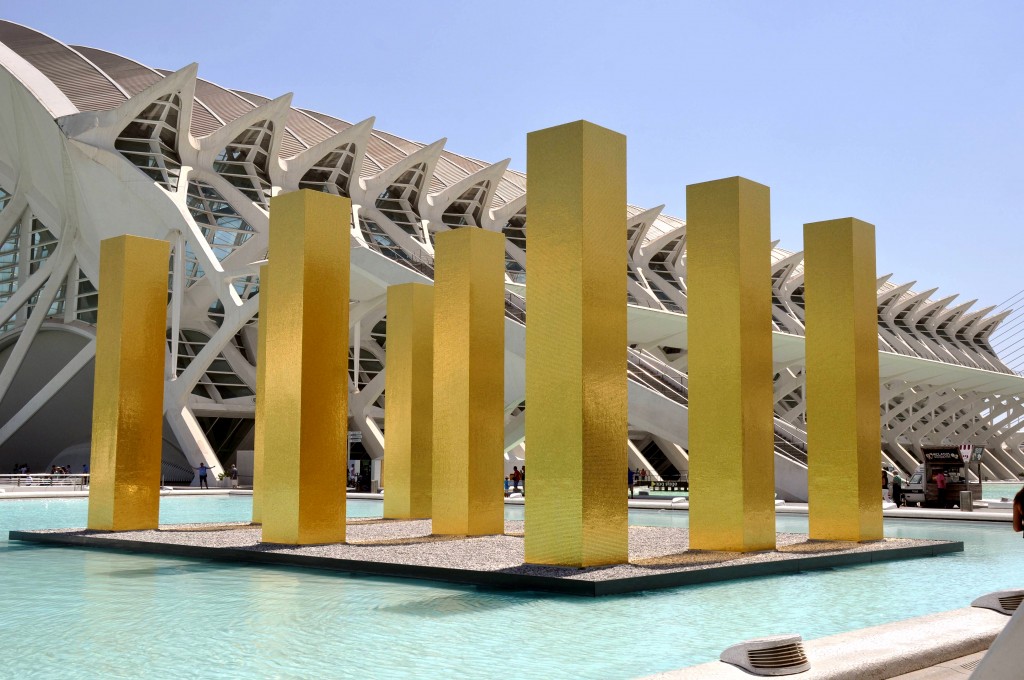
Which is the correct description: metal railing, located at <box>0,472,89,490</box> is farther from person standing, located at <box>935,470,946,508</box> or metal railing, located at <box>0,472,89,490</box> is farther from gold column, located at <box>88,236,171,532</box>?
person standing, located at <box>935,470,946,508</box>

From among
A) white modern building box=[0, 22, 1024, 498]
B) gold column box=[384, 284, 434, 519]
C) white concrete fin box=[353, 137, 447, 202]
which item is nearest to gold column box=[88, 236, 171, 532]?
gold column box=[384, 284, 434, 519]

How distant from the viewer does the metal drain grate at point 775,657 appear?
185 inches

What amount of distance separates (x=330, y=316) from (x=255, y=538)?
3.06m

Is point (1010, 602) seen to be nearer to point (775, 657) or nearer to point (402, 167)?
point (775, 657)

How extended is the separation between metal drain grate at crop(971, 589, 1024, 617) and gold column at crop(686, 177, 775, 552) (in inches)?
192

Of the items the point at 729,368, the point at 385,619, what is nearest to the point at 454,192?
the point at 729,368

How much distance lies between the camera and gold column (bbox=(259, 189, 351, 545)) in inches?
478

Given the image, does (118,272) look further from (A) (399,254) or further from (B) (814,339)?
(A) (399,254)

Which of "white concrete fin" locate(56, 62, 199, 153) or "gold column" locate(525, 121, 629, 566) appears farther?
"white concrete fin" locate(56, 62, 199, 153)

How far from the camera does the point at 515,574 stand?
917cm

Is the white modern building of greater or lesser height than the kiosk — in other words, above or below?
above

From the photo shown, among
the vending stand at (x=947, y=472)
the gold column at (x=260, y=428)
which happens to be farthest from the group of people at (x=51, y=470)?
the vending stand at (x=947, y=472)

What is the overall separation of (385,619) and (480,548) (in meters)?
4.26

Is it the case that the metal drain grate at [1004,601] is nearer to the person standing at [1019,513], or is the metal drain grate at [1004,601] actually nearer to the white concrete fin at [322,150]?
the person standing at [1019,513]
